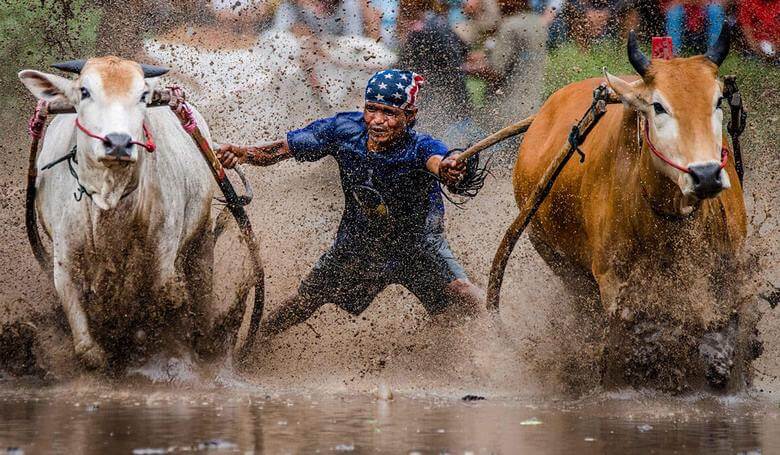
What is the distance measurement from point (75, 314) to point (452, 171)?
2.08m

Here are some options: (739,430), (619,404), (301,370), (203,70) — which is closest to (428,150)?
(301,370)

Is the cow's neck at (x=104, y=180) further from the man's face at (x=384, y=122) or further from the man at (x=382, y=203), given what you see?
the man's face at (x=384, y=122)

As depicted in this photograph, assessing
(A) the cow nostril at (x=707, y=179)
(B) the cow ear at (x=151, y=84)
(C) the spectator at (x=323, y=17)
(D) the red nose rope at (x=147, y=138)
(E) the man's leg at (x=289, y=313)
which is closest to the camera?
(A) the cow nostril at (x=707, y=179)

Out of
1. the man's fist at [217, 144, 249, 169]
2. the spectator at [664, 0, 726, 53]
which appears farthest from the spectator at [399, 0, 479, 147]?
the man's fist at [217, 144, 249, 169]

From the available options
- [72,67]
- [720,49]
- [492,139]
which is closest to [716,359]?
[720,49]

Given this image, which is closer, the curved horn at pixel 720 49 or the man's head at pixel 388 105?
the curved horn at pixel 720 49

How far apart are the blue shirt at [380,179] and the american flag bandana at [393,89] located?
209mm

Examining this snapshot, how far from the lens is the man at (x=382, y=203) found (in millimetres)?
8523

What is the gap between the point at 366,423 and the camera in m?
6.52

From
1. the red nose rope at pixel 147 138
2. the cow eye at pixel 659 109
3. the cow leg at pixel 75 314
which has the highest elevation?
the red nose rope at pixel 147 138

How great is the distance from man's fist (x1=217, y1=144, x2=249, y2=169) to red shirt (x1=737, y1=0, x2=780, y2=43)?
5.94 meters

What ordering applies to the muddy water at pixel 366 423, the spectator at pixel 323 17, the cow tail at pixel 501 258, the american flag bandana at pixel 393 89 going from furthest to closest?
the spectator at pixel 323 17, the american flag bandana at pixel 393 89, the cow tail at pixel 501 258, the muddy water at pixel 366 423


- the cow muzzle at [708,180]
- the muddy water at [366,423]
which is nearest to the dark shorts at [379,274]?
the muddy water at [366,423]

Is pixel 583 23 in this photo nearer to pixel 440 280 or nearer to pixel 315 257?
pixel 315 257
